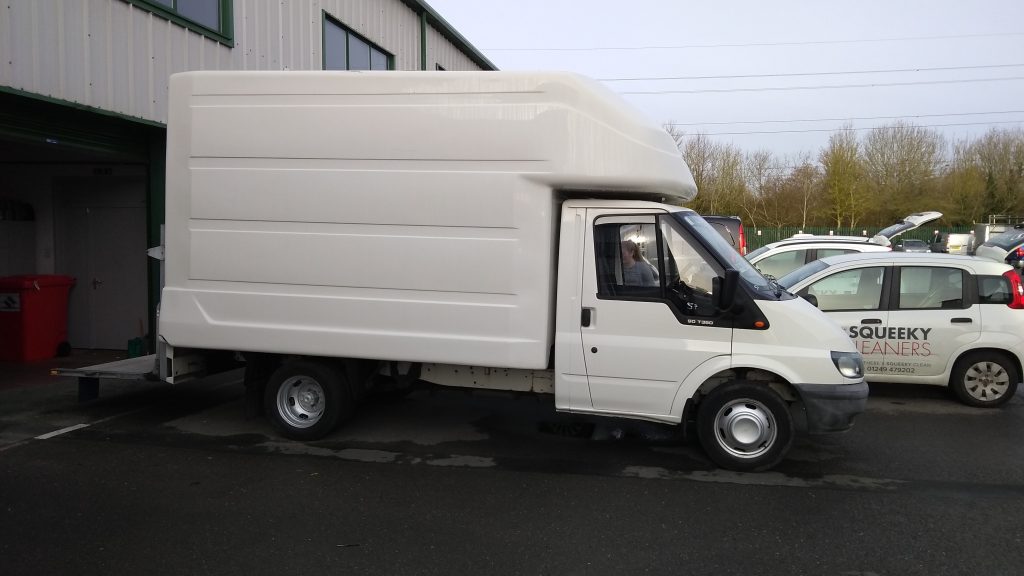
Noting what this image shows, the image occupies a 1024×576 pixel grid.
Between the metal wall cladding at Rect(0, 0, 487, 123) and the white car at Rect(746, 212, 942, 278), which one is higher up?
the metal wall cladding at Rect(0, 0, 487, 123)

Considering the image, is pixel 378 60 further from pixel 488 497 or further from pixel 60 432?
pixel 488 497

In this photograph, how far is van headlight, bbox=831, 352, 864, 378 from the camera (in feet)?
17.9

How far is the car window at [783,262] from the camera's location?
11.9 metres

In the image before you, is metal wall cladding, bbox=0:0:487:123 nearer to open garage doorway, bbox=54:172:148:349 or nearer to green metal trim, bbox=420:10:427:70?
open garage doorway, bbox=54:172:148:349

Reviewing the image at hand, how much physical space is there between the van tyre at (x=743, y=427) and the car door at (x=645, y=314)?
0.99 feet

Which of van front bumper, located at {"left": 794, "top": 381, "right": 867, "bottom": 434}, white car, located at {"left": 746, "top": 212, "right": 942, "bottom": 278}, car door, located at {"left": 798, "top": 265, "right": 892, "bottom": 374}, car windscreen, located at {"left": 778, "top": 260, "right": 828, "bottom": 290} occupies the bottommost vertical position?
van front bumper, located at {"left": 794, "top": 381, "right": 867, "bottom": 434}

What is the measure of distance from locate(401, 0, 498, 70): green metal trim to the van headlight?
14.0m

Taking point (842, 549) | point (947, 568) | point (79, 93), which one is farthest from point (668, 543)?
point (79, 93)

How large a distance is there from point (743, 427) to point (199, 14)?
9.09m

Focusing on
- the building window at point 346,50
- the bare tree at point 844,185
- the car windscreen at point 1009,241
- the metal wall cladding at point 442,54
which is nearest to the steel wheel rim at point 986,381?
the building window at point 346,50

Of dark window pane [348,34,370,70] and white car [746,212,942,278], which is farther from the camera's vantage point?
dark window pane [348,34,370,70]

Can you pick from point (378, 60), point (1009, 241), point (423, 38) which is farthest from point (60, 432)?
point (1009, 241)

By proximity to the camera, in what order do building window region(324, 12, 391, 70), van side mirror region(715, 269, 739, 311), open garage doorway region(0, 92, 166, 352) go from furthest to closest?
building window region(324, 12, 391, 70)
open garage doorway region(0, 92, 166, 352)
van side mirror region(715, 269, 739, 311)

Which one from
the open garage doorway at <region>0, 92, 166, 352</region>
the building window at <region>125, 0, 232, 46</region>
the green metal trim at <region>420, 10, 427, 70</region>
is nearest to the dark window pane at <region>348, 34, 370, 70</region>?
the green metal trim at <region>420, 10, 427, 70</region>
